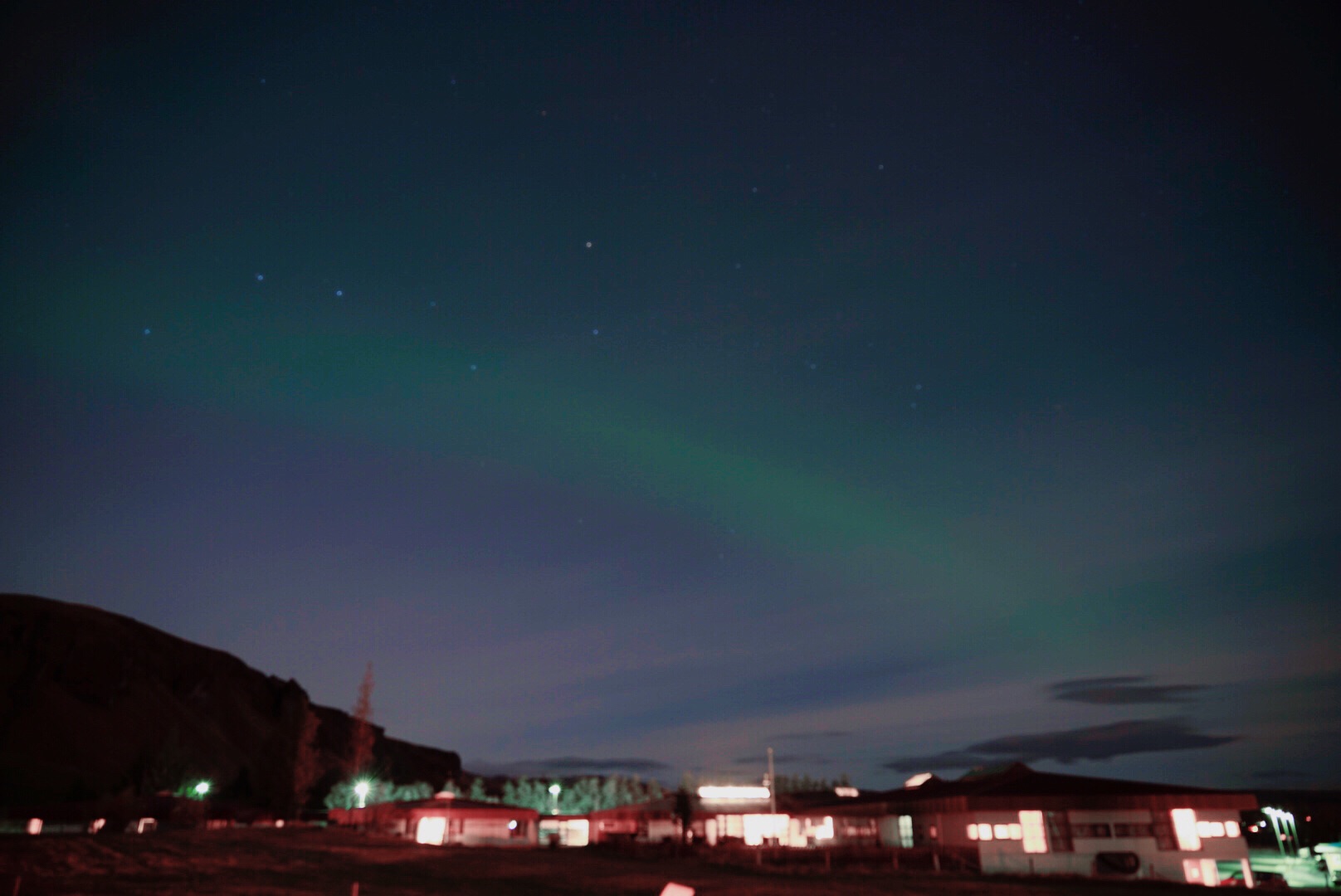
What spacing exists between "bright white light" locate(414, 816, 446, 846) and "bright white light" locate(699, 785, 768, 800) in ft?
123

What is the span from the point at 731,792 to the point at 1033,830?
187 ft

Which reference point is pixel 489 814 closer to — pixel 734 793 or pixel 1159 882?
pixel 734 793

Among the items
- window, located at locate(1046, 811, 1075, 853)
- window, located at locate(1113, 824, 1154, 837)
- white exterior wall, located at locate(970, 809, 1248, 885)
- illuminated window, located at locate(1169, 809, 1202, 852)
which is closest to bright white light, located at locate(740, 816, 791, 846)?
white exterior wall, located at locate(970, 809, 1248, 885)

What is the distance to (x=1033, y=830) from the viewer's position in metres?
41.2

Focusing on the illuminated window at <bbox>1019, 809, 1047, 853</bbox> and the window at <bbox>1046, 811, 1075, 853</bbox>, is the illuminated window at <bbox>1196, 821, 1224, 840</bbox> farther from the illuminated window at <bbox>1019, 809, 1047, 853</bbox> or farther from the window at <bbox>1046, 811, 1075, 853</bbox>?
the illuminated window at <bbox>1019, 809, 1047, 853</bbox>

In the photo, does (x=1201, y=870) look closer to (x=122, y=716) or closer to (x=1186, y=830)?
(x=1186, y=830)

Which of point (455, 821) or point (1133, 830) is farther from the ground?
point (1133, 830)

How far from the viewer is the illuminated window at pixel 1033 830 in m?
40.9

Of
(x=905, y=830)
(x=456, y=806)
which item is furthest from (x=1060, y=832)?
(x=456, y=806)

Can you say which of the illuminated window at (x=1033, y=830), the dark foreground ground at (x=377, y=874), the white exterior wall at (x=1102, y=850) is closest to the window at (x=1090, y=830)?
the white exterior wall at (x=1102, y=850)

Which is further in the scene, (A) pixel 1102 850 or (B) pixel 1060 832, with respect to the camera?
(B) pixel 1060 832

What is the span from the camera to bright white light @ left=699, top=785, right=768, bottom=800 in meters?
92.8

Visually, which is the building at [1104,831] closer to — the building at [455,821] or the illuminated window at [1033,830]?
the illuminated window at [1033,830]

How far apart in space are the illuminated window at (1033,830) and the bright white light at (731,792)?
54916mm
